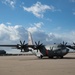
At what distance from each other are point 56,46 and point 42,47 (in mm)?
3988

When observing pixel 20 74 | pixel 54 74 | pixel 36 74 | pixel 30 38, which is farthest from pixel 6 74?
pixel 30 38

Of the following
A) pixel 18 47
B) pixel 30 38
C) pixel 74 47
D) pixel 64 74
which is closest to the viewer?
pixel 64 74

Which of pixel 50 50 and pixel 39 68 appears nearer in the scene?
pixel 39 68

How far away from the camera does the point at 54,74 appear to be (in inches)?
584

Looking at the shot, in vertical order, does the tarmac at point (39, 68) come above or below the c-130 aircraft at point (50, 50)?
below

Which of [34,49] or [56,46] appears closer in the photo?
[56,46]

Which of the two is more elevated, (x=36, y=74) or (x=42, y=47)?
(x=42, y=47)

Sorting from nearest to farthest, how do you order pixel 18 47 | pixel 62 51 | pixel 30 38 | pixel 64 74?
pixel 64 74, pixel 62 51, pixel 18 47, pixel 30 38

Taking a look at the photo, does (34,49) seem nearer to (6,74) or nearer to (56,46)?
(56,46)

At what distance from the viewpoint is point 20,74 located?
15.0m

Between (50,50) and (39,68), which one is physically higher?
(50,50)

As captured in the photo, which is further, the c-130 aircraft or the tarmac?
the c-130 aircraft

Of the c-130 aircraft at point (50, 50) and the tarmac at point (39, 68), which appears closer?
the tarmac at point (39, 68)

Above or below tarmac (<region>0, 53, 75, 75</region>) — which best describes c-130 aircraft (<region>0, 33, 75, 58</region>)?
above
